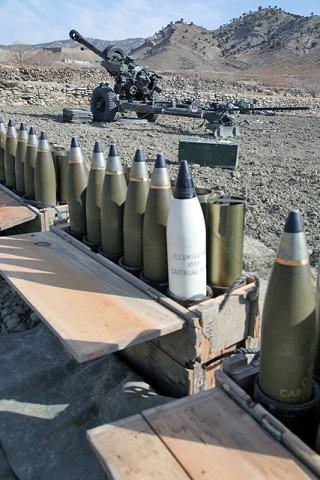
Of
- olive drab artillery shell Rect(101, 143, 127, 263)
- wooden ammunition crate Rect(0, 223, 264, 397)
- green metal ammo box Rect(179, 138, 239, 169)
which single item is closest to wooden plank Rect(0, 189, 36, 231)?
wooden ammunition crate Rect(0, 223, 264, 397)

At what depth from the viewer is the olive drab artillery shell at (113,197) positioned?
249cm

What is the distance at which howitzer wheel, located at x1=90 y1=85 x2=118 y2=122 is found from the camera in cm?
1223

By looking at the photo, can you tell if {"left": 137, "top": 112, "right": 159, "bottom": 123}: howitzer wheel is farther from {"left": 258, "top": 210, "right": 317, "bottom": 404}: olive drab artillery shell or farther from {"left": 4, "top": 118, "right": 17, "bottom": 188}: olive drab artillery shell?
{"left": 258, "top": 210, "right": 317, "bottom": 404}: olive drab artillery shell

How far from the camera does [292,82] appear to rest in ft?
122

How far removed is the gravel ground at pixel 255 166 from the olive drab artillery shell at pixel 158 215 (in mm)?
415

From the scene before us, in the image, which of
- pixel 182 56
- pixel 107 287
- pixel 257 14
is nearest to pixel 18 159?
pixel 107 287

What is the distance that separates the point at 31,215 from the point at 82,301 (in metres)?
1.67

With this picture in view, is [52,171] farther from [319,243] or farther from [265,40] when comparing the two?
[265,40]

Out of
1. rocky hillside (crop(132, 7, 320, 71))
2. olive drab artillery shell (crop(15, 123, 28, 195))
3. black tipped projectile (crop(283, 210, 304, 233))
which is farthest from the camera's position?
rocky hillside (crop(132, 7, 320, 71))

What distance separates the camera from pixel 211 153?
7.25 meters

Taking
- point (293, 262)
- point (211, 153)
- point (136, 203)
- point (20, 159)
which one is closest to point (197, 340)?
point (293, 262)

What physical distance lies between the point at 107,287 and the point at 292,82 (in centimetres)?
3846

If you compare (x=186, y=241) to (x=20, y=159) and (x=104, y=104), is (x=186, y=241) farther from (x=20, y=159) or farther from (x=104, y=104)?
(x=104, y=104)

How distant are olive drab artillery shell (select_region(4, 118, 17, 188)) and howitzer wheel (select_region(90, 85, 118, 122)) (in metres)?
8.20
